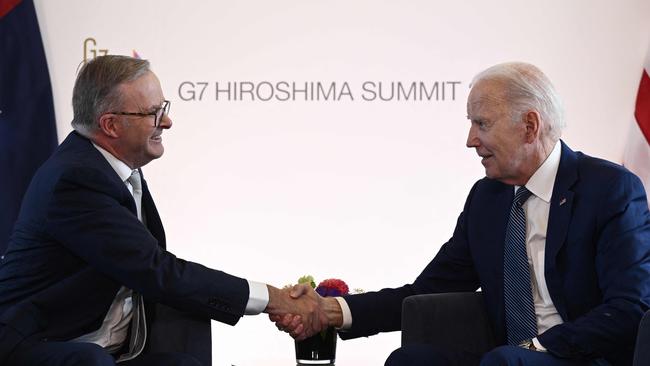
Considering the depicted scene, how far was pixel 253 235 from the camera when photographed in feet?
16.3

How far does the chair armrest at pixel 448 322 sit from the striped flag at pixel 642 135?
1.93 metres

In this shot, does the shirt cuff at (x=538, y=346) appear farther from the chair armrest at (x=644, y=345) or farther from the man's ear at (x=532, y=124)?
the man's ear at (x=532, y=124)

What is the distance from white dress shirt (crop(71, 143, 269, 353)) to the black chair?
1.52 feet

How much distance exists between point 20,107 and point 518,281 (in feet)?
9.68

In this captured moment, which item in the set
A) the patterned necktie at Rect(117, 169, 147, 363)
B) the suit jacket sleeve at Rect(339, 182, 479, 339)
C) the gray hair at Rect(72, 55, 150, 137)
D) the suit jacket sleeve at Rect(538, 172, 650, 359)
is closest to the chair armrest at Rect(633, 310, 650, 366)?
the suit jacket sleeve at Rect(538, 172, 650, 359)

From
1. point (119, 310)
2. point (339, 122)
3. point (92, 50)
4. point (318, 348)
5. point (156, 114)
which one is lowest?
point (318, 348)

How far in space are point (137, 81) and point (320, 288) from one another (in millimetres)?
1022

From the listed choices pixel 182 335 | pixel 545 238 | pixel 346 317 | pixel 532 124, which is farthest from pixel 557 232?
pixel 182 335

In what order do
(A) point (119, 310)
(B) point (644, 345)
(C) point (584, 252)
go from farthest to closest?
1. (A) point (119, 310)
2. (C) point (584, 252)
3. (B) point (644, 345)

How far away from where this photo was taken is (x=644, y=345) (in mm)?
2428

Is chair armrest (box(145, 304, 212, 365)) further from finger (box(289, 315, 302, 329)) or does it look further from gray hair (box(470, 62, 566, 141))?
gray hair (box(470, 62, 566, 141))

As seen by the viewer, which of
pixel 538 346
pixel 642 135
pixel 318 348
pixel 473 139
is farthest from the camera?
pixel 642 135

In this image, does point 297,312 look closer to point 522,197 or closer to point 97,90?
point 522,197

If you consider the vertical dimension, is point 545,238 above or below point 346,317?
above
